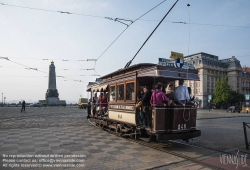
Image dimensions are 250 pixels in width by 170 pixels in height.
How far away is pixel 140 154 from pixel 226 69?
102178mm

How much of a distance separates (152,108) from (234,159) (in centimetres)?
317

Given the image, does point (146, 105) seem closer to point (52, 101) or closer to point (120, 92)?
point (120, 92)

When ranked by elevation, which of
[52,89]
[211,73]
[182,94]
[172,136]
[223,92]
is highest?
[211,73]

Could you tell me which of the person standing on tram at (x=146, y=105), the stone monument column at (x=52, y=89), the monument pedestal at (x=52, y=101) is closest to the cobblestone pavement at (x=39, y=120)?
the person standing on tram at (x=146, y=105)

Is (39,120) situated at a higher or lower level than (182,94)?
lower

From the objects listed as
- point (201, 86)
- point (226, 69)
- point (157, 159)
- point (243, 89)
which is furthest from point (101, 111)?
point (243, 89)

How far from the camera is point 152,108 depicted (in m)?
8.25

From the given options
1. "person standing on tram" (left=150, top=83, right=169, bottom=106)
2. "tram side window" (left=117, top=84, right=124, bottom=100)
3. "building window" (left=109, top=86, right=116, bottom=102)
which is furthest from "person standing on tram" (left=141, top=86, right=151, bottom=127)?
"building window" (left=109, top=86, right=116, bottom=102)

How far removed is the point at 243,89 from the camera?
10312 centimetres

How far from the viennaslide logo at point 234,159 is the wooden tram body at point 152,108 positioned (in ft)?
5.00

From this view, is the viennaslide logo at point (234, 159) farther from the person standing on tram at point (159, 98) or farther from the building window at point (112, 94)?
the building window at point (112, 94)

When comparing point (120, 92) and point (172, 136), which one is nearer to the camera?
point (172, 136)

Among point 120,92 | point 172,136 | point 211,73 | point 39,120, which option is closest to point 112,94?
point 120,92

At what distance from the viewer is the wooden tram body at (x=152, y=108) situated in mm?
8031
